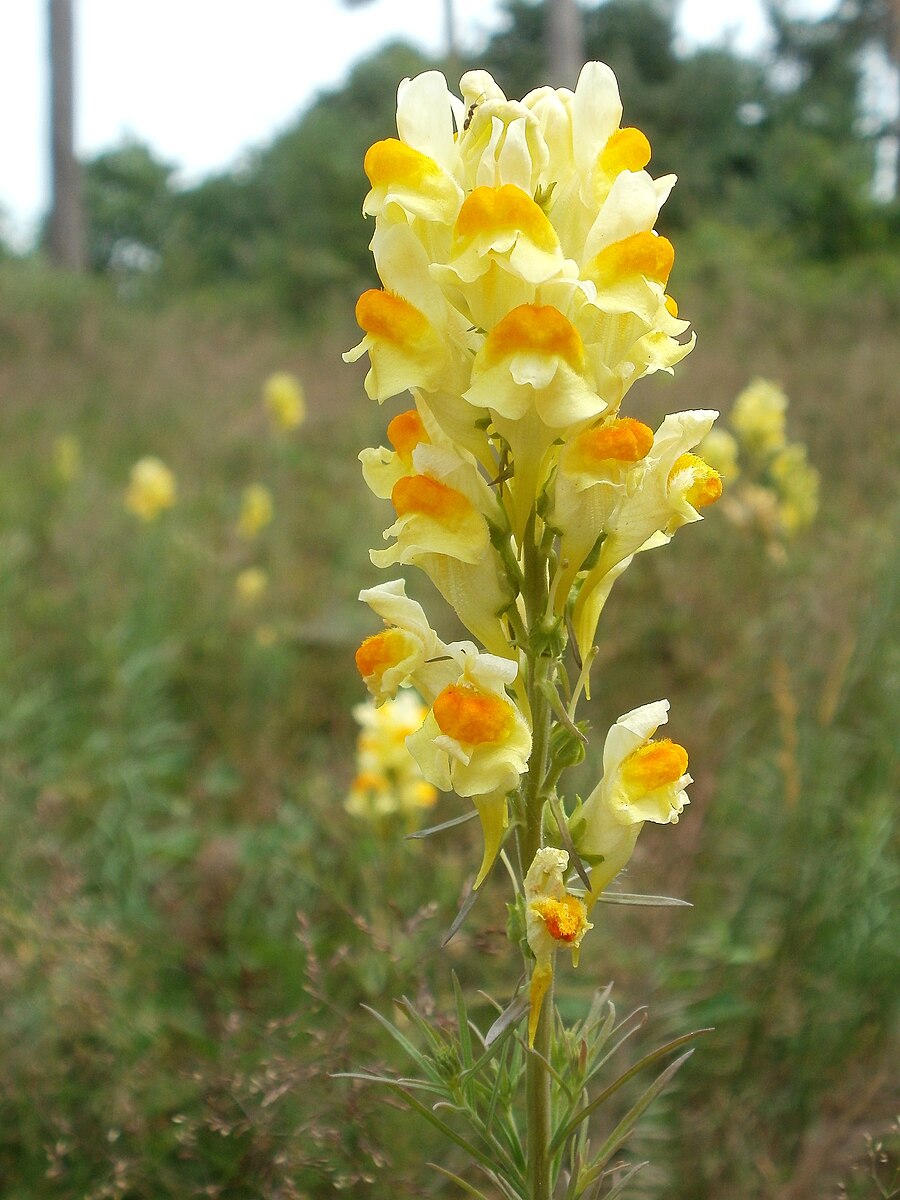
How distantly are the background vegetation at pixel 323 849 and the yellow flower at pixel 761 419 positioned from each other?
362 mm

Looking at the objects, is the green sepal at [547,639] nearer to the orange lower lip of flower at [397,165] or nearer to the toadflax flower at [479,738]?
the toadflax flower at [479,738]

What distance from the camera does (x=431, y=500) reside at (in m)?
1.07

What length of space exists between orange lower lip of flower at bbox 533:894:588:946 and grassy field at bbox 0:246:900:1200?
0.53 meters

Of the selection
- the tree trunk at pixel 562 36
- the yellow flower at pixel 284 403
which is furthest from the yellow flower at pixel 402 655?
the tree trunk at pixel 562 36

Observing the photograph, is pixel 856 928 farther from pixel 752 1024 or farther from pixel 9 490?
pixel 9 490

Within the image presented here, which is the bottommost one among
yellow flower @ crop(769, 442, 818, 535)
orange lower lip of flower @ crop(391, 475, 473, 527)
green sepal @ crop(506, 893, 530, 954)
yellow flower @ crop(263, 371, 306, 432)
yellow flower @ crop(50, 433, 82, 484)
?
green sepal @ crop(506, 893, 530, 954)

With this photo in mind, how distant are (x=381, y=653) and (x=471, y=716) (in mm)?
157

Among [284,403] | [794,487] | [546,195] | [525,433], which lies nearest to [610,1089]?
[525,433]

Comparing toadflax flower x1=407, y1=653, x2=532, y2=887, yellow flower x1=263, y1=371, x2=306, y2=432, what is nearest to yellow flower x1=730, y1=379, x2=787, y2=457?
yellow flower x1=263, y1=371, x2=306, y2=432

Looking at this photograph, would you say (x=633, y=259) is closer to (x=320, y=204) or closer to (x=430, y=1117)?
(x=430, y=1117)

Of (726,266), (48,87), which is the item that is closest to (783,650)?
(726,266)

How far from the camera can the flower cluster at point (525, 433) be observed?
1.01 m

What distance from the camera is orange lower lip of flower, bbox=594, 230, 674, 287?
1.02 m

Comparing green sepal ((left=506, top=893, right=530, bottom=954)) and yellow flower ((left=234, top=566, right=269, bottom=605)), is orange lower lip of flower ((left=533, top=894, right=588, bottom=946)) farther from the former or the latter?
yellow flower ((left=234, top=566, right=269, bottom=605))
